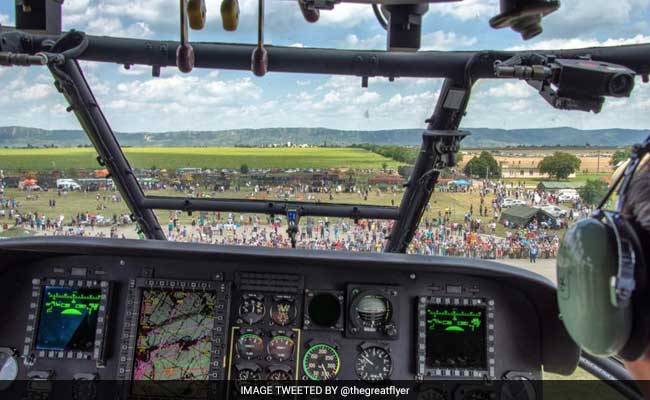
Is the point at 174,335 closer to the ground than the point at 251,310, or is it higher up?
closer to the ground

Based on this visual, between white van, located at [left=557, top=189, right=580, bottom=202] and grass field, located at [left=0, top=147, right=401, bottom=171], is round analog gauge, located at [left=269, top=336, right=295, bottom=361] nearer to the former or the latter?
grass field, located at [left=0, top=147, right=401, bottom=171]

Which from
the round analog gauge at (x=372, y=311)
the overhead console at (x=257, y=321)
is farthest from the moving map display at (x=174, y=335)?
the round analog gauge at (x=372, y=311)

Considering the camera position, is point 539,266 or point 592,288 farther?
point 539,266

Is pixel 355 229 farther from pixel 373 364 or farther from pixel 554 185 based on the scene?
pixel 554 185

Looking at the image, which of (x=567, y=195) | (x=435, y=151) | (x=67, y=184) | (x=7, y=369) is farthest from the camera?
(x=67, y=184)

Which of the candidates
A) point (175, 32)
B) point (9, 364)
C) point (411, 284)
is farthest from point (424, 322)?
point (9, 364)

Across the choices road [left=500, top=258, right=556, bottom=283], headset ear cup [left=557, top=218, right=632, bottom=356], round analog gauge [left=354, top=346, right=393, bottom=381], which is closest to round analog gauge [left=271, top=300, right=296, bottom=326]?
round analog gauge [left=354, top=346, right=393, bottom=381]

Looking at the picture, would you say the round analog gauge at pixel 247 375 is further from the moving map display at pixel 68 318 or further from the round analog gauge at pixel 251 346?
the moving map display at pixel 68 318

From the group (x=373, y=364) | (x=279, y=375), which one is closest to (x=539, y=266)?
(x=373, y=364)
